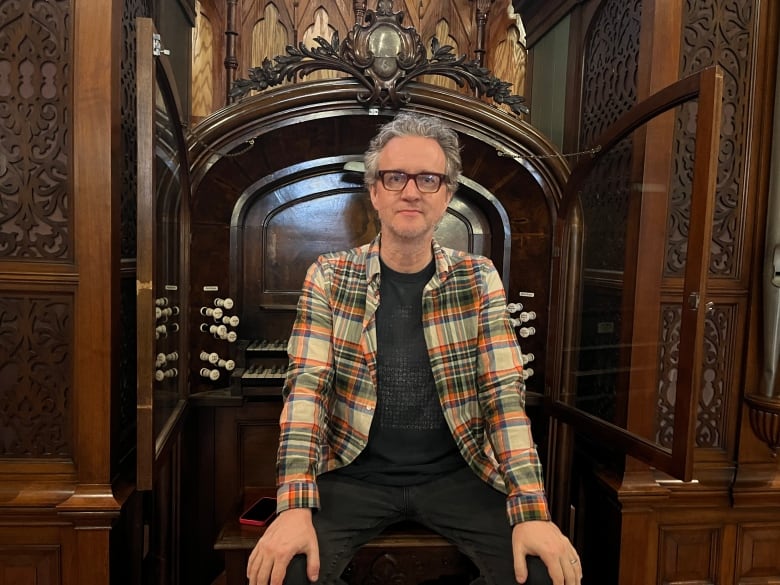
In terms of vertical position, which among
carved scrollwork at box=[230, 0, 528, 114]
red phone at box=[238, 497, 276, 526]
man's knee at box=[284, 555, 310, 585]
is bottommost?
red phone at box=[238, 497, 276, 526]

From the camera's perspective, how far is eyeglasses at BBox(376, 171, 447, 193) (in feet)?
4.36

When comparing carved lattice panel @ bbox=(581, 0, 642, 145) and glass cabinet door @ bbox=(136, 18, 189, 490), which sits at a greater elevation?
carved lattice panel @ bbox=(581, 0, 642, 145)

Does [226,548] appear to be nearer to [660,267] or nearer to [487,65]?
[660,267]

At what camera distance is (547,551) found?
1.12 metres

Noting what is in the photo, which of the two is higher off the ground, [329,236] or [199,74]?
[199,74]

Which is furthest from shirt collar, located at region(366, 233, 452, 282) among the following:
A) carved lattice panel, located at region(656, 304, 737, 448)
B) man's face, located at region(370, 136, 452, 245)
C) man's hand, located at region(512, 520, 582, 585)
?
carved lattice panel, located at region(656, 304, 737, 448)

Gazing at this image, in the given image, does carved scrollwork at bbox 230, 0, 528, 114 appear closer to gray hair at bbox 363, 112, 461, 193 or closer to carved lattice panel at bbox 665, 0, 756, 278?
gray hair at bbox 363, 112, 461, 193

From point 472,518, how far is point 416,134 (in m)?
1.06

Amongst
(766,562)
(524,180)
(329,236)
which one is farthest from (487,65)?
(766,562)

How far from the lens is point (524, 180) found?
226 cm

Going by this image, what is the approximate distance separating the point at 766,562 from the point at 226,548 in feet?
6.55

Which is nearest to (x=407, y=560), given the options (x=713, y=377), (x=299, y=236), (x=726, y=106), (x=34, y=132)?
(x=713, y=377)

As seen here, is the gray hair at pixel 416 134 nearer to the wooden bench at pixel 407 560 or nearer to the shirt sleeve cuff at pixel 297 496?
the shirt sleeve cuff at pixel 297 496

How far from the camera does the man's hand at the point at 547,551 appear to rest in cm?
111
